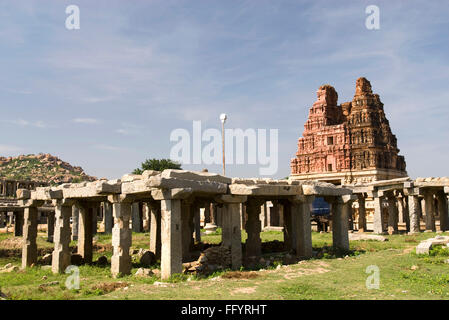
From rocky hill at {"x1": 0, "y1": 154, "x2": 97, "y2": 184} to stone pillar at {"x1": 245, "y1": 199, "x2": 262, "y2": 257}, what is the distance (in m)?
84.4

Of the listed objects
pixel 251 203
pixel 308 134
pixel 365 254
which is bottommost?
pixel 365 254

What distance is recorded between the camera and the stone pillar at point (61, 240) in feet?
58.5

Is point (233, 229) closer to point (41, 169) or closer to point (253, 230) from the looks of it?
point (253, 230)

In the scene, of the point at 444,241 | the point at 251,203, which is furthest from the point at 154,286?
the point at 444,241

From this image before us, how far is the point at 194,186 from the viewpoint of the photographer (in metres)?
14.1

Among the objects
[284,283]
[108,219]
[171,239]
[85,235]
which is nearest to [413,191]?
[284,283]

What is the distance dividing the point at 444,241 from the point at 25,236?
2156 cm

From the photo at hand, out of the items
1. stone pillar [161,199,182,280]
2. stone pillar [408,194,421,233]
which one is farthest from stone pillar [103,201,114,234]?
stone pillar [408,194,421,233]

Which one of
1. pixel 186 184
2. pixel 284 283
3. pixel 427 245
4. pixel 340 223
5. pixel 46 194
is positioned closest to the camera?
pixel 284 283

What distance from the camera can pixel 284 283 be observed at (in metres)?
12.1

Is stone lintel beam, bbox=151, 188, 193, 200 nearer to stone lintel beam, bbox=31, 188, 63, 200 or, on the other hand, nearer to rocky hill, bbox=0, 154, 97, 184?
stone lintel beam, bbox=31, 188, 63, 200

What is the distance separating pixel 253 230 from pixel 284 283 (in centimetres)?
829

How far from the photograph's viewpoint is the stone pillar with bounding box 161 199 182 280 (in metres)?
13.2

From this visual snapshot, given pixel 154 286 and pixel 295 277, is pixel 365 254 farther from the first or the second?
pixel 154 286
